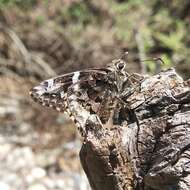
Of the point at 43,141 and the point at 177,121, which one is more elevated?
the point at 43,141

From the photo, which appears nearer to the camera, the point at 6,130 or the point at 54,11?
the point at 6,130

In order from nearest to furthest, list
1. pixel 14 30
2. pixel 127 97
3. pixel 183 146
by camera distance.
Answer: pixel 183 146 → pixel 127 97 → pixel 14 30

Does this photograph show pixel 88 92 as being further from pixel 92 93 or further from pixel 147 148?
pixel 147 148

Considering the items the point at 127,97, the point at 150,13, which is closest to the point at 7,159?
the point at 150,13

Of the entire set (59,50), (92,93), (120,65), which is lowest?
(92,93)

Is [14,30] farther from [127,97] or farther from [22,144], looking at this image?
[127,97]

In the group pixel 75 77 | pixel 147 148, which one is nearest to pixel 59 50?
pixel 75 77

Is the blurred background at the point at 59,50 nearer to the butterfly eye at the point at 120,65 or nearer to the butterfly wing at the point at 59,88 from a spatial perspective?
the butterfly wing at the point at 59,88
